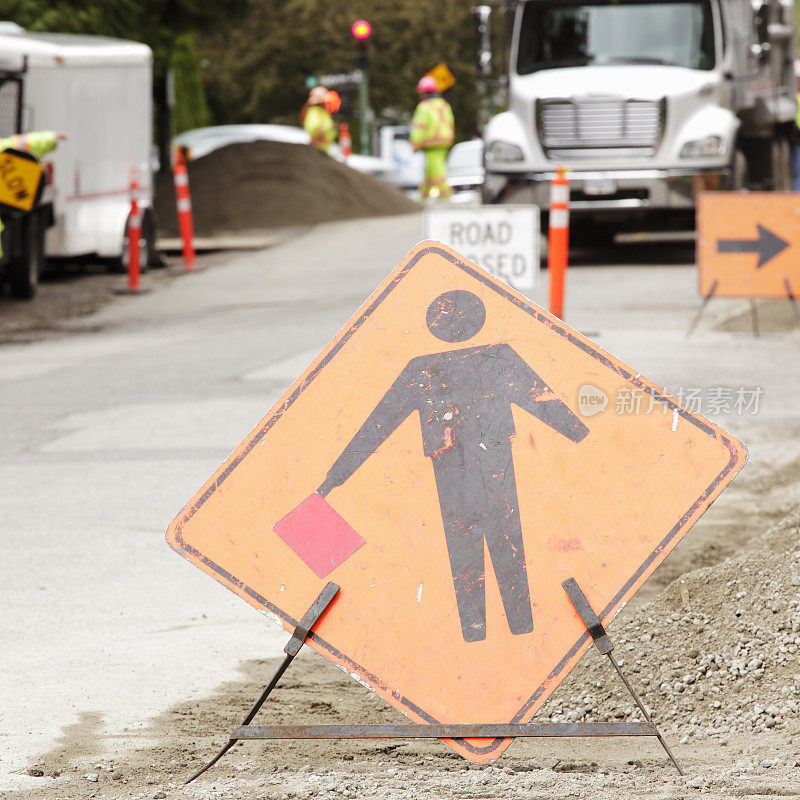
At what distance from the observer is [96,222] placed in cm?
1897

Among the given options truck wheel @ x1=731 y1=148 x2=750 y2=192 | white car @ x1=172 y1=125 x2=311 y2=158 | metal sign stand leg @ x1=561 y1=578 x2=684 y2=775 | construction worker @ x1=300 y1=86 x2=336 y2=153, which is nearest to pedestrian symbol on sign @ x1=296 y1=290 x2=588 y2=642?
metal sign stand leg @ x1=561 y1=578 x2=684 y2=775

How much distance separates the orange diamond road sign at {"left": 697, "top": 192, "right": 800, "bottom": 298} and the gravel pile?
6.82 meters

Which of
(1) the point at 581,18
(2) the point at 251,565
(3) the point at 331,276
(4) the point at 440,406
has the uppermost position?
(1) the point at 581,18

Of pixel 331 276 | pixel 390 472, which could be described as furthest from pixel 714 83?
pixel 390 472

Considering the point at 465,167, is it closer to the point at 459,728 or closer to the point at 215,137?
the point at 215,137

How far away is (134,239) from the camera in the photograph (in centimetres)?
1889

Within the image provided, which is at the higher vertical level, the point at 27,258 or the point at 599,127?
the point at 599,127

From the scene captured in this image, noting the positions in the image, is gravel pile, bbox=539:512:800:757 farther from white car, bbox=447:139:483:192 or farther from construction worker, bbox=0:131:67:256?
white car, bbox=447:139:483:192

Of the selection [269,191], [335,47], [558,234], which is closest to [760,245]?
[558,234]

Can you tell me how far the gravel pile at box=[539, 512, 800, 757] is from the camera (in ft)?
13.4

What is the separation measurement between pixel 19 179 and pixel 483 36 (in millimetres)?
7606

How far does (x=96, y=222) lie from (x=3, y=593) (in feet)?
45.5

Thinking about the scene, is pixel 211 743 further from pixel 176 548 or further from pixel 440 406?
pixel 440 406

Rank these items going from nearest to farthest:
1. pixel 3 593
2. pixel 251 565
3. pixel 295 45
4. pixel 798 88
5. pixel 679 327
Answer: pixel 251 565
pixel 3 593
pixel 679 327
pixel 798 88
pixel 295 45
